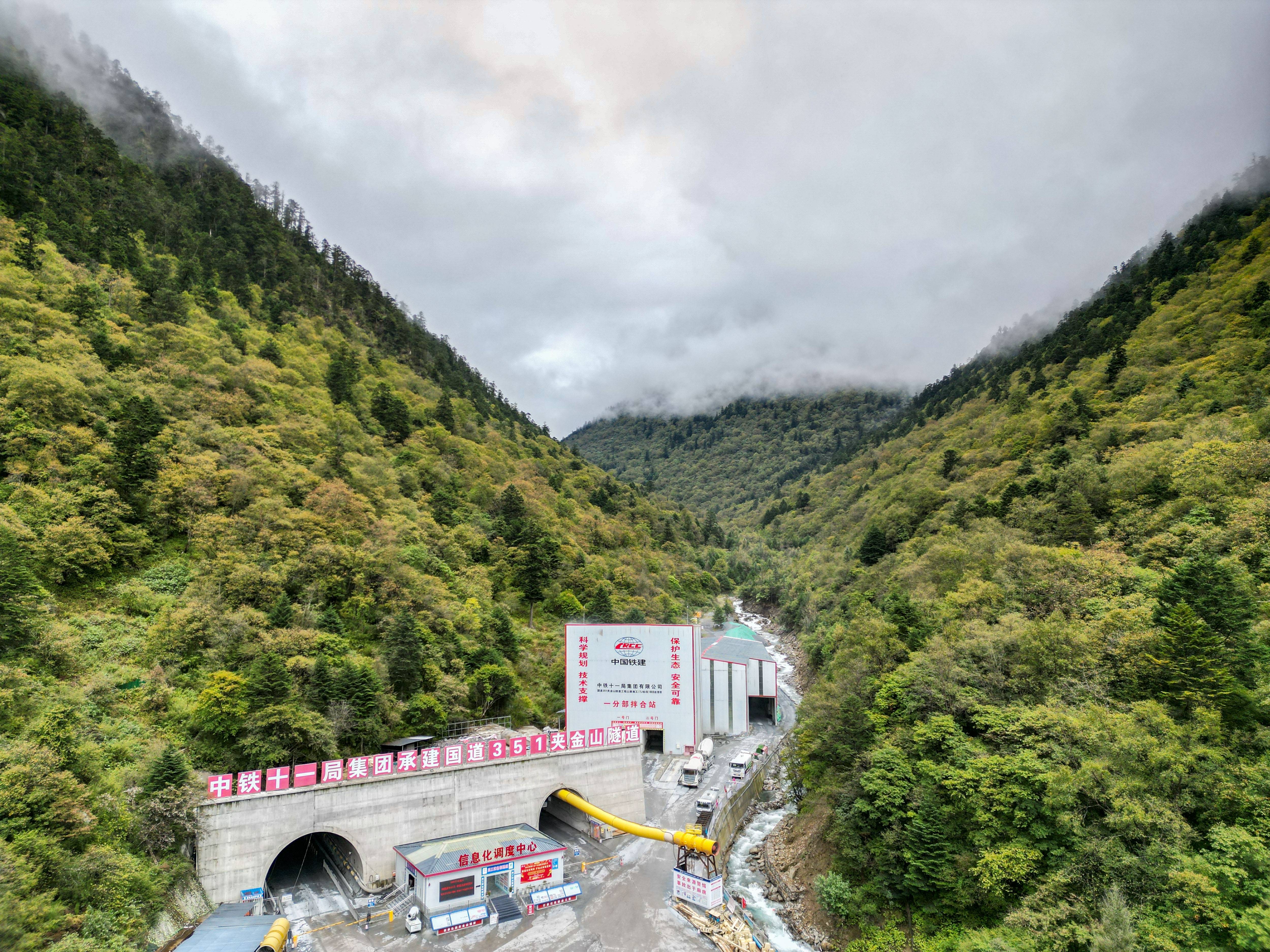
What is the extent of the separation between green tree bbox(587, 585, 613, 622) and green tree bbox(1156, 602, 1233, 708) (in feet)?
124

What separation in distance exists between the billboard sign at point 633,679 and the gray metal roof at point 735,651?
685cm

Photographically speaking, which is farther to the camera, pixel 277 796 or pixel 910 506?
pixel 910 506

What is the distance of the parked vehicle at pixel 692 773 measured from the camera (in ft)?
114

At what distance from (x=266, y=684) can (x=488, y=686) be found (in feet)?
41.6

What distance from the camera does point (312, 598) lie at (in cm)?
3172

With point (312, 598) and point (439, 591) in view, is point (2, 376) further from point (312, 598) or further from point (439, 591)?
point (439, 591)

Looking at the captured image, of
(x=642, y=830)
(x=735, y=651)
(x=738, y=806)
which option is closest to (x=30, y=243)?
(x=642, y=830)

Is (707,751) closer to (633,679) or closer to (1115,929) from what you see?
(633,679)

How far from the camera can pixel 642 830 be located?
86.4 feet

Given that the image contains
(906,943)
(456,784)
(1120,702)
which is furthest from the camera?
(456,784)

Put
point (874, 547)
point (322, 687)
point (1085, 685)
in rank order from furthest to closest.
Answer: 1. point (874, 547)
2. point (322, 687)
3. point (1085, 685)

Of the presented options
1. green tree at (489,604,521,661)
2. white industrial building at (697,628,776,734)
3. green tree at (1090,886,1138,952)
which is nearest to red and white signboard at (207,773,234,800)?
green tree at (489,604,521,661)

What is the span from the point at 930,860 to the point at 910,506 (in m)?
41.0

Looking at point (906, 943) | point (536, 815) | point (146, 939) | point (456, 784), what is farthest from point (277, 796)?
point (906, 943)
